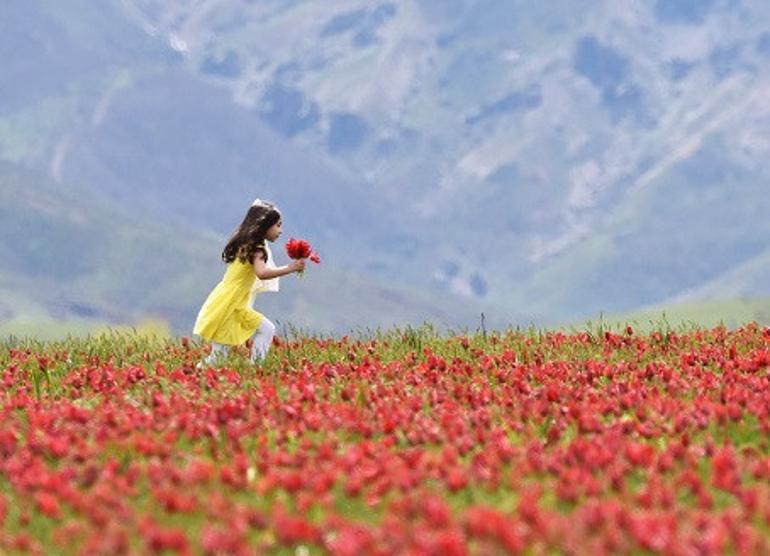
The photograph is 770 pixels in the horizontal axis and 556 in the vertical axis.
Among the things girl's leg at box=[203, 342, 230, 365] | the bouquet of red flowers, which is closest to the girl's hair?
the bouquet of red flowers

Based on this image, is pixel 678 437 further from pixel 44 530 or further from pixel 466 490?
pixel 44 530

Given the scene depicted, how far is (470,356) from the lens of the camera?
15375 mm

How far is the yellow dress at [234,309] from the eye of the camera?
653 inches

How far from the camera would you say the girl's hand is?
50.3 feet

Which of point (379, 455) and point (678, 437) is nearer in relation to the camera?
point (379, 455)

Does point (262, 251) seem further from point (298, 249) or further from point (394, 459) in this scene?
point (394, 459)

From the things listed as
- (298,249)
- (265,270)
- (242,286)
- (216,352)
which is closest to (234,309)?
(242,286)

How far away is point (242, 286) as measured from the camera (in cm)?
1688

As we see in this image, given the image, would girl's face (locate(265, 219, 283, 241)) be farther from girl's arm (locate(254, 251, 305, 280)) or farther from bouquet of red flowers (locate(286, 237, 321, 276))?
bouquet of red flowers (locate(286, 237, 321, 276))

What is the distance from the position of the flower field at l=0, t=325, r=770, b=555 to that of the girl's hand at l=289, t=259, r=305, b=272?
1.38 m

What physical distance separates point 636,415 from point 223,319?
7.55m

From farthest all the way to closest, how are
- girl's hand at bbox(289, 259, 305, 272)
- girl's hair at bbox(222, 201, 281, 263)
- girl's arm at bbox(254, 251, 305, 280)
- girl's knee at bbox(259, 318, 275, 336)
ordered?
1. girl's hair at bbox(222, 201, 281, 263)
2. girl's knee at bbox(259, 318, 275, 336)
3. girl's arm at bbox(254, 251, 305, 280)
4. girl's hand at bbox(289, 259, 305, 272)

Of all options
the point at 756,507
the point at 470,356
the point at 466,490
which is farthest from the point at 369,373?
the point at 756,507

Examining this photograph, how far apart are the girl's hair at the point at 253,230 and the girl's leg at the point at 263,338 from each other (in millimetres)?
849
